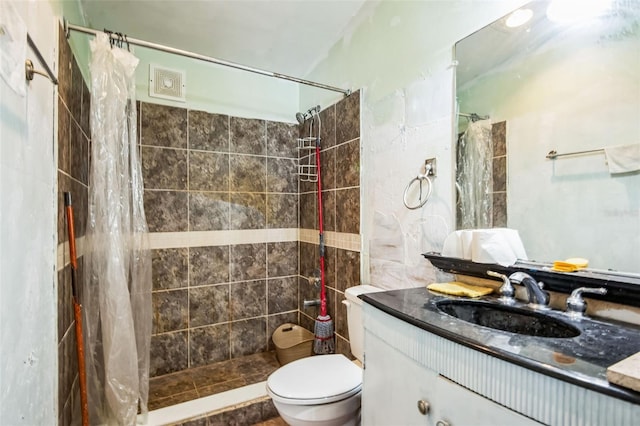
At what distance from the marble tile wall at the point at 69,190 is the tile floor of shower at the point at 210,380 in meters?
0.57

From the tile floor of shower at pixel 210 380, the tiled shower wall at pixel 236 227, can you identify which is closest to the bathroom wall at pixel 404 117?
the tiled shower wall at pixel 236 227

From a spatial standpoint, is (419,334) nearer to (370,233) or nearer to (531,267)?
(531,267)

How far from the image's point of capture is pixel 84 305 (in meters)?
1.36

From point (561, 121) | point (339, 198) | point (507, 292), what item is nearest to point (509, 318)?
point (507, 292)

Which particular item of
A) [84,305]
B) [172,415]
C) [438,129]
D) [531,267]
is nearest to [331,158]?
[438,129]

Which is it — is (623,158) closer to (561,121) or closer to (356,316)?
(561,121)

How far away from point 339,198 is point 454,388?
1.43m

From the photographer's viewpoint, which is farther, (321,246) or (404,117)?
(321,246)

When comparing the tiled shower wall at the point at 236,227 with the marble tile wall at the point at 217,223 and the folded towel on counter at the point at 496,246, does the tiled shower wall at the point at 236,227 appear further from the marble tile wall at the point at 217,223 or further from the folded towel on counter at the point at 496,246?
the folded towel on counter at the point at 496,246

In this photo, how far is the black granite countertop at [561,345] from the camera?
21.7 inches

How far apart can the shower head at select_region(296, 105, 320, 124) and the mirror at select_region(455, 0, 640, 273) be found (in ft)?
3.88

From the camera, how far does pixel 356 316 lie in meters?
1.69

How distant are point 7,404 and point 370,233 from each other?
154 centimetres

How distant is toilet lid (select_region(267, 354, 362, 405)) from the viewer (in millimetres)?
1326
